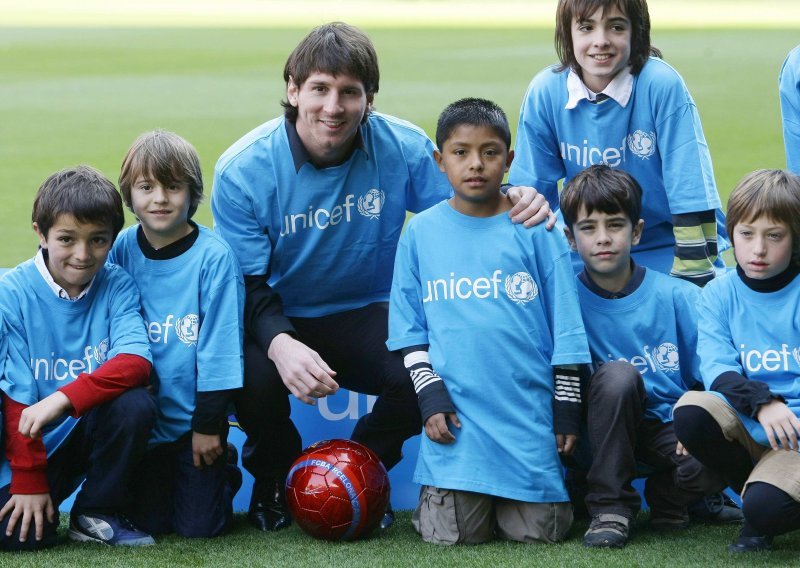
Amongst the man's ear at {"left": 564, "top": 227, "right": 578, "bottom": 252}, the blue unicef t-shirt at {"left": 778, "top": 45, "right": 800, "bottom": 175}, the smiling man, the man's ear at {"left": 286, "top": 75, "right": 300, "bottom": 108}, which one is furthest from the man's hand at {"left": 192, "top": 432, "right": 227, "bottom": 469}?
the blue unicef t-shirt at {"left": 778, "top": 45, "right": 800, "bottom": 175}

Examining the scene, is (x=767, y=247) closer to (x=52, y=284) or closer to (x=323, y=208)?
(x=323, y=208)

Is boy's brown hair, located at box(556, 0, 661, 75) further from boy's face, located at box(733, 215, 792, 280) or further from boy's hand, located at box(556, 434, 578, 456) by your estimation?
boy's hand, located at box(556, 434, 578, 456)

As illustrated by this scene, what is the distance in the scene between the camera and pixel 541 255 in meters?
4.02

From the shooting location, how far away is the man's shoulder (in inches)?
173

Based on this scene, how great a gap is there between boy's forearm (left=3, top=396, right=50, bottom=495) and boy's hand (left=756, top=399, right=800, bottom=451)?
2.27 meters

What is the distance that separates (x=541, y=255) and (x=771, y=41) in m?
20.4

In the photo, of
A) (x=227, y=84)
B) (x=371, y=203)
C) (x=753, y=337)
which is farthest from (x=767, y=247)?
(x=227, y=84)

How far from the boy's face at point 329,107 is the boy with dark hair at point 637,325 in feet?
2.61

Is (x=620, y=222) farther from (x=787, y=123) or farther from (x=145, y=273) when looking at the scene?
(x=145, y=273)

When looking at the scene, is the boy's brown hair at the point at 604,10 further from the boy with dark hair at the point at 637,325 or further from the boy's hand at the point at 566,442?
the boy's hand at the point at 566,442

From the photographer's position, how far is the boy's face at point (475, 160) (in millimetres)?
3938

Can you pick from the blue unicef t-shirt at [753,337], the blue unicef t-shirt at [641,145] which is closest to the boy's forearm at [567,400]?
the blue unicef t-shirt at [753,337]

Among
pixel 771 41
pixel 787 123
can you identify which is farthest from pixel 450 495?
pixel 771 41

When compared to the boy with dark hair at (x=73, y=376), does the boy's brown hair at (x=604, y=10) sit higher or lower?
higher
